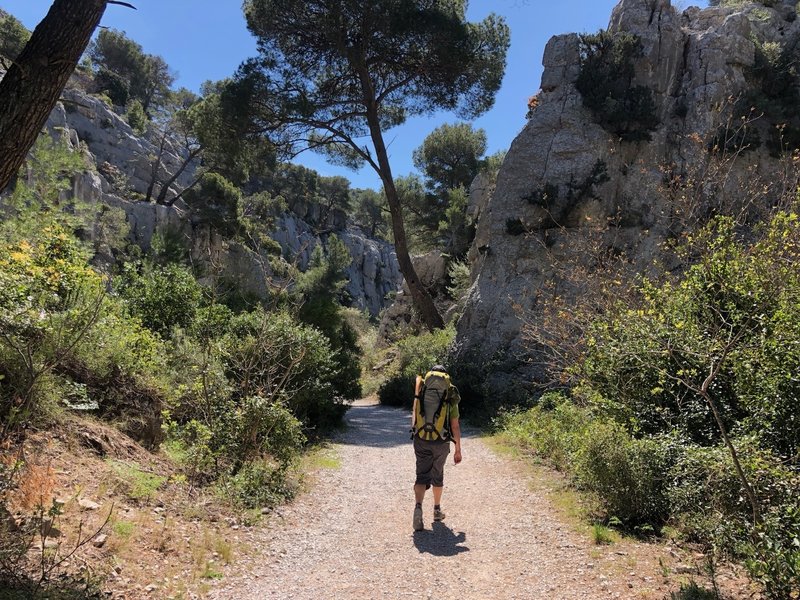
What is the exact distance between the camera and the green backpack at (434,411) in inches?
201

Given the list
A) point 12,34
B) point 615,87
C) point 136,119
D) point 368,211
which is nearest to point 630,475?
point 615,87

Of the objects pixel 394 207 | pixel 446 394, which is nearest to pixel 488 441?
pixel 446 394

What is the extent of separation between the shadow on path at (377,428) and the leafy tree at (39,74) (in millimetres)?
7725

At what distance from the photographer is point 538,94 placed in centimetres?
1786

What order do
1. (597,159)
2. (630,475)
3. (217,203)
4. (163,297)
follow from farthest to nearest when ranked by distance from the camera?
(217,203) → (597,159) → (163,297) → (630,475)

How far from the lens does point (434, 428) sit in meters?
5.11

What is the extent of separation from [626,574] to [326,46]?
16.5 metres

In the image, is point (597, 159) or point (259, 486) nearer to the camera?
point (259, 486)

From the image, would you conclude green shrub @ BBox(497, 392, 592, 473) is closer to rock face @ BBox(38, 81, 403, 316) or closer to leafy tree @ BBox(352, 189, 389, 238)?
rock face @ BBox(38, 81, 403, 316)

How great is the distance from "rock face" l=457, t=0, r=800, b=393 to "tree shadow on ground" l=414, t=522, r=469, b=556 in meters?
9.75

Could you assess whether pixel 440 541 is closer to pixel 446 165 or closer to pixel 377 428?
pixel 377 428

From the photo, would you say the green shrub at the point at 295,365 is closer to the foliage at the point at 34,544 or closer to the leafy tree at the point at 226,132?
the foliage at the point at 34,544

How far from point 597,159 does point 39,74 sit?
50.9 ft

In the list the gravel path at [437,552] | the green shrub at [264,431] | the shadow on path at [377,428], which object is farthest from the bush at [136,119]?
the gravel path at [437,552]
